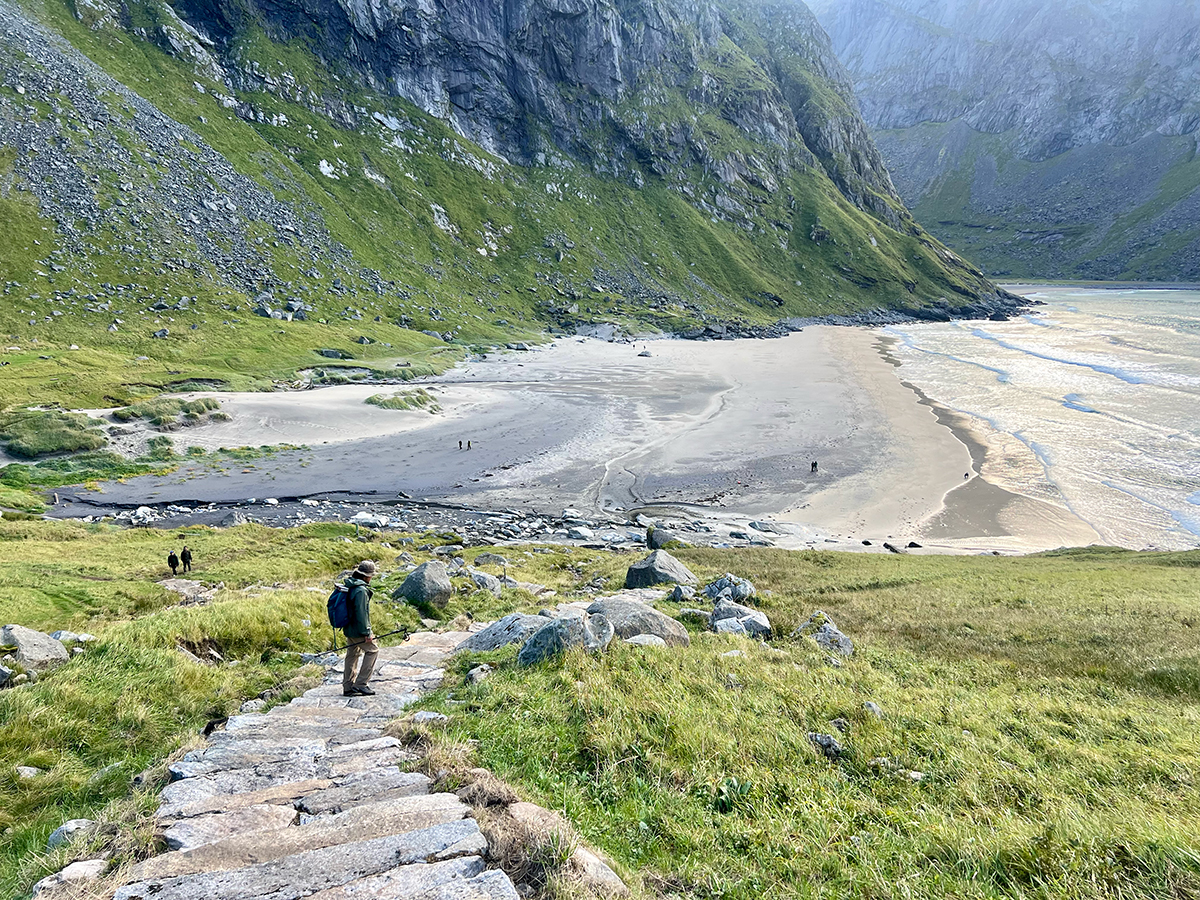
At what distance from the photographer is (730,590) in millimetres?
20266

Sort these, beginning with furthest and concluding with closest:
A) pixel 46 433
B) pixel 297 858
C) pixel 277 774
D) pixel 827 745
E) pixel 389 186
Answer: pixel 389 186, pixel 46 433, pixel 827 745, pixel 277 774, pixel 297 858

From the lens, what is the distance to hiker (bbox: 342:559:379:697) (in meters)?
10.6

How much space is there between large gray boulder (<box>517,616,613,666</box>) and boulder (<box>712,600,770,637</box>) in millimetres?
5286

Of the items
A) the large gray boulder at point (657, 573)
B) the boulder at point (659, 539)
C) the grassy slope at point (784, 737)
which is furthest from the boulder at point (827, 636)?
the boulder at point (659, 539)

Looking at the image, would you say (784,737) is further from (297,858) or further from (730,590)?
(730,590)

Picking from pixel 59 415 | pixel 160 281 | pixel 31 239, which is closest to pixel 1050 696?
pixel 59 415

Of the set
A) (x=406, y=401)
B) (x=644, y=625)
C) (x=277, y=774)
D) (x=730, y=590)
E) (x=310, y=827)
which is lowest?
(x=730, y=590)

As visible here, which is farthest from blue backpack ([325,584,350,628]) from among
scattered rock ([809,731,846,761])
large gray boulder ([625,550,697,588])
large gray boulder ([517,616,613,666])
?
large gray boulder ([625,550,697,588])

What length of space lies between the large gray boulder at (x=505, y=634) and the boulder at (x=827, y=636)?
724cm

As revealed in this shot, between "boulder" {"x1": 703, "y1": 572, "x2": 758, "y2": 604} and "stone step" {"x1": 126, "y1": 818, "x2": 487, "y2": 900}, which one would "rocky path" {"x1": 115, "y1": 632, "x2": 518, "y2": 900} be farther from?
"boulder" {"x1": 703, "y1": 572, "x2": 758, "y2": 604}

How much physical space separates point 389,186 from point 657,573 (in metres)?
129

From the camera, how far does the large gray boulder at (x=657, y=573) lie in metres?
22.9

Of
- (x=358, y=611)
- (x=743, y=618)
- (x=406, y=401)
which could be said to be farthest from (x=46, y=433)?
(x=743, y=618)

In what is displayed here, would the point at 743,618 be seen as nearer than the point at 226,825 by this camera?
No
